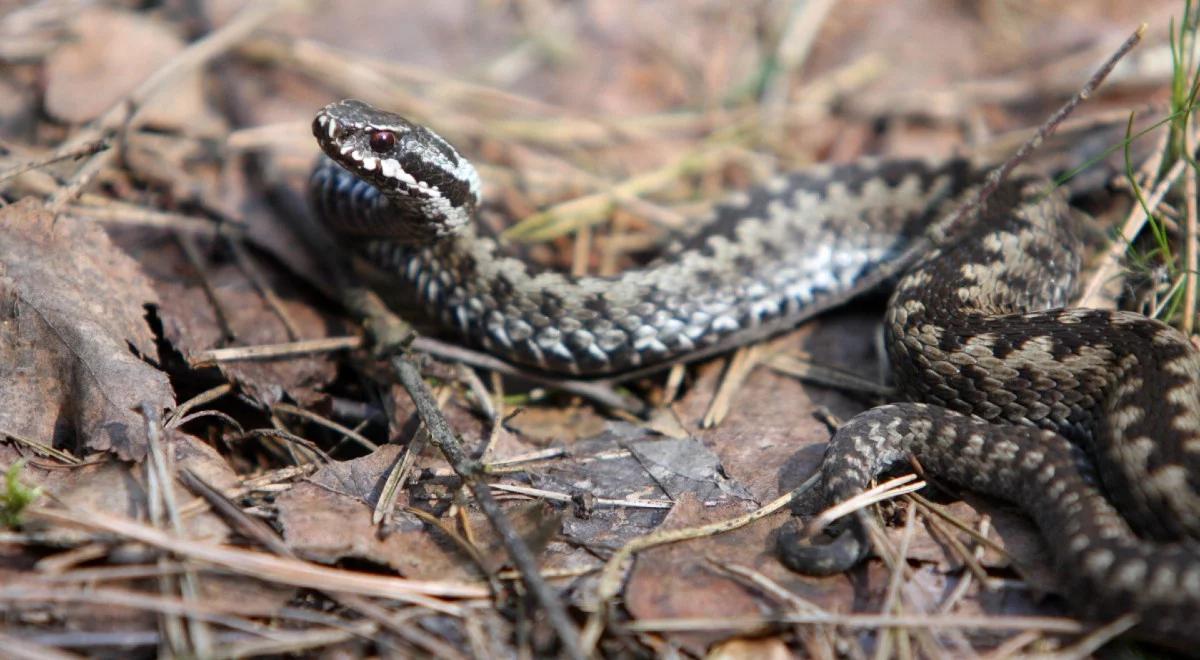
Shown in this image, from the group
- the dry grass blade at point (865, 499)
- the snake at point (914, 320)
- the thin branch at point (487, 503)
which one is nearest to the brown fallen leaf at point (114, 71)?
the snake at point (914, 320)

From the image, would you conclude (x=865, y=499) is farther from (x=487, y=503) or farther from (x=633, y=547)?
(x=487, y=503)

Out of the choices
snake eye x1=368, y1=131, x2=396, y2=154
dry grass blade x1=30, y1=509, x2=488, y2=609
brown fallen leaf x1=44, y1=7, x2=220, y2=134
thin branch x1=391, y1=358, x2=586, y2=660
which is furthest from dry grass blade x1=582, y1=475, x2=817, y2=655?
brown fallen leaf x1=44, y1=7, x2=220, y2=134

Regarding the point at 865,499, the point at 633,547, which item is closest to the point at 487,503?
the point at 633,547

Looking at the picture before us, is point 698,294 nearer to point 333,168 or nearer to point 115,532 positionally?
point 333,168

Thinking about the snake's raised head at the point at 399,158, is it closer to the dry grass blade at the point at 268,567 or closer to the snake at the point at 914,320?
the snake at the point at 914,320

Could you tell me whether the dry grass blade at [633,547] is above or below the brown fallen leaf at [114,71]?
below

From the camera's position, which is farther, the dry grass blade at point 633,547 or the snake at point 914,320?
the snake at point 914,320

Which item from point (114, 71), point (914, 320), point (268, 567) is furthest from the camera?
point (114, 71)
